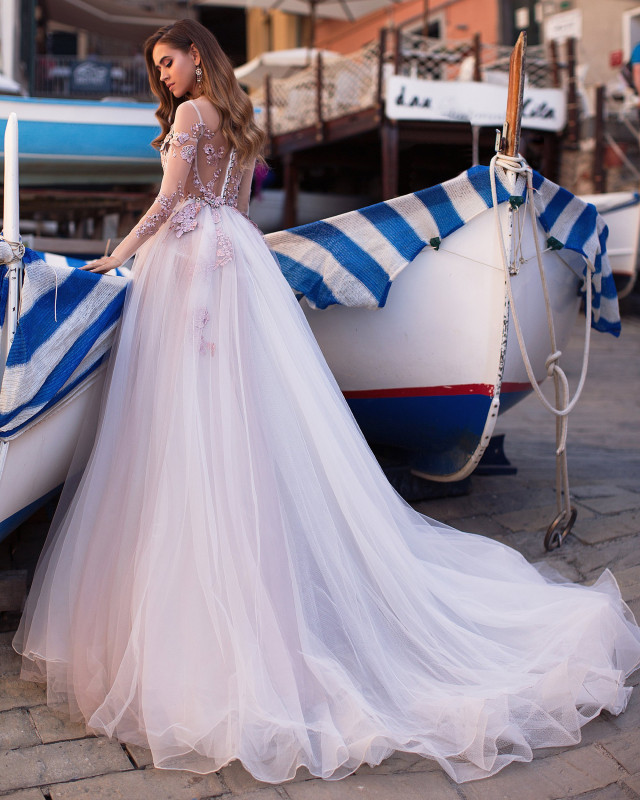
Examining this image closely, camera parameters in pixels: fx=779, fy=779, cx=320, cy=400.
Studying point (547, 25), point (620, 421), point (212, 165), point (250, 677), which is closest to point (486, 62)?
point (547, 25)

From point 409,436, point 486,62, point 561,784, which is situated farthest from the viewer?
point 486,62

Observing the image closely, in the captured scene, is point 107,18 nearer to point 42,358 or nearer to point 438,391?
point 438,391

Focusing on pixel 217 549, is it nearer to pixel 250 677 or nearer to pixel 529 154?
pixel 250 677

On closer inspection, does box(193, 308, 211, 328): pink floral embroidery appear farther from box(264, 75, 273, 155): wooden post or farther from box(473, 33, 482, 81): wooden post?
box(264, 75, 273, 155): wooden post

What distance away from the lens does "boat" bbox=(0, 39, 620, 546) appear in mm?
2924

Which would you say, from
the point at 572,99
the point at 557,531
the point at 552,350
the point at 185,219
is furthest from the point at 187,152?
the point at 572,99

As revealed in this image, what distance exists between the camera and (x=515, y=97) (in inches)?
109

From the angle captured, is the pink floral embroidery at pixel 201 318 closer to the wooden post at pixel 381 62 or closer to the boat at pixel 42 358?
the boat at pixel 42 358

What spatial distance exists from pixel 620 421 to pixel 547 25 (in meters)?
8.22

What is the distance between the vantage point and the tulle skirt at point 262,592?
1.91m

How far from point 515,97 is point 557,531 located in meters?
1.70

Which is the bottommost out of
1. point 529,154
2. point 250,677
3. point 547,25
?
point 250,677

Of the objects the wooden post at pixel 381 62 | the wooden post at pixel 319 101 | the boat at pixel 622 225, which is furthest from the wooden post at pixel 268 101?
the boat at pixel 622 225

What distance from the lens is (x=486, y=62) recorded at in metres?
8.73
